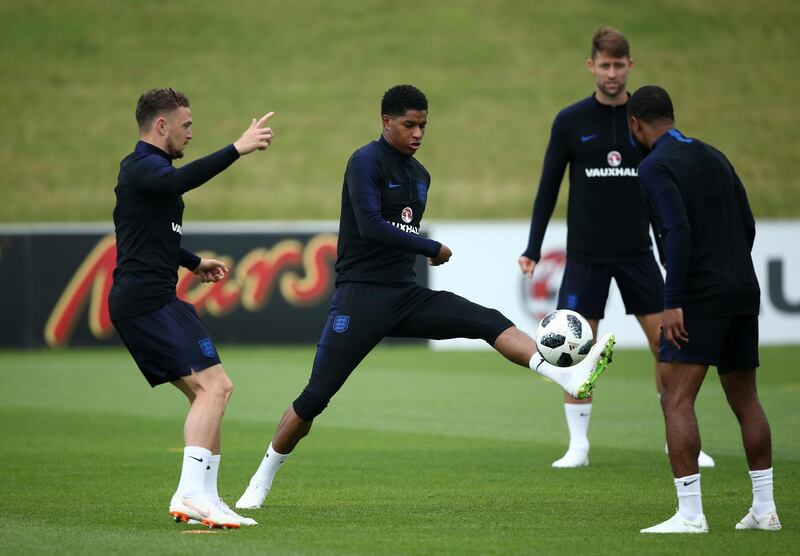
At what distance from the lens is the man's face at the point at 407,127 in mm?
7910

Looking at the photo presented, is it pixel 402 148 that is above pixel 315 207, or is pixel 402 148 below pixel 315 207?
above

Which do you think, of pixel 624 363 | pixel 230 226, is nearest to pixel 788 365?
pixel 624 363

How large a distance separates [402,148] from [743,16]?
33649 mm

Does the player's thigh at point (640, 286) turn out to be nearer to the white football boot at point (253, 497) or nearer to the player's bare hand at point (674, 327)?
the player's bare hand at point (674, 327)

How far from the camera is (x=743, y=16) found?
39.4m

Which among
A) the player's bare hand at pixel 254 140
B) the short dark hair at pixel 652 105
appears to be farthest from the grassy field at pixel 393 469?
the short dark hair at pixel 652 105

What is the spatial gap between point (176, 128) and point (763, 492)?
3.65 m

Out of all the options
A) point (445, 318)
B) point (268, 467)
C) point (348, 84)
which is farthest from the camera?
point (348, 84)

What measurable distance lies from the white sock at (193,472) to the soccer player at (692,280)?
2.33 metres

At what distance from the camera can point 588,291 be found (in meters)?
10.0

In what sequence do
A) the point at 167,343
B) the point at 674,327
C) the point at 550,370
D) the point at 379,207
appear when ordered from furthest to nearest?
the point at 379,207, the point at 550,370, the point at 167,343, the point at 674,327

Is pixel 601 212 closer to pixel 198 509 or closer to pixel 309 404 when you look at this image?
pixel 309 404

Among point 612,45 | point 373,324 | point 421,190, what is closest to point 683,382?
point 373,324

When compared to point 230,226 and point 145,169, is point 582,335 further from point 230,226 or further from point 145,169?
point 230,226
